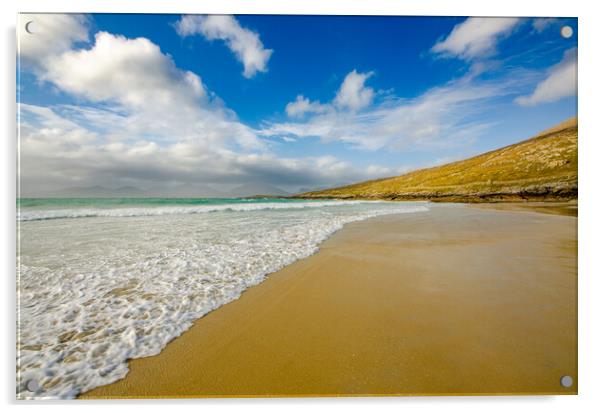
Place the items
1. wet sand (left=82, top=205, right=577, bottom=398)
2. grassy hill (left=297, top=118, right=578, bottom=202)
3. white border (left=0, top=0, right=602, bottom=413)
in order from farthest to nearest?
grassy hill (left=297, top=118, right=578, bottom=202) → white border (left=0, top=0, right=602, bottom=413) → wet sand (left=82, top=205, right=577, bottom=398)

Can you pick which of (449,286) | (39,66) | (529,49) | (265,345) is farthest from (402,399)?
(39,66)

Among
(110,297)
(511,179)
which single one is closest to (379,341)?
(110,297)

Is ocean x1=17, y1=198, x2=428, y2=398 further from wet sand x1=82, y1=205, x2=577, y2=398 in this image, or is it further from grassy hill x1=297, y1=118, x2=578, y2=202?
grassy hill x1=297, y1=118, x2=578, y2=202

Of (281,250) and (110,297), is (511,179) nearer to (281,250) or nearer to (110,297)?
(281,250)

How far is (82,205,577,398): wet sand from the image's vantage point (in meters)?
1.88

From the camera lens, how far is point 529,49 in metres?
3.54

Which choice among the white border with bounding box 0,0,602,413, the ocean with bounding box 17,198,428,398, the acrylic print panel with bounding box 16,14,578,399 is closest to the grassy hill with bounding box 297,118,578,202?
the white border with bounding box 0,0,602,413

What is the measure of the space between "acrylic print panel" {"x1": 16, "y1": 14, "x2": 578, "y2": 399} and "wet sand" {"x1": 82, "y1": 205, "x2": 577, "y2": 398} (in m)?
0.02

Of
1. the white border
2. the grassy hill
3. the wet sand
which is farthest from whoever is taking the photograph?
the grassy hill
